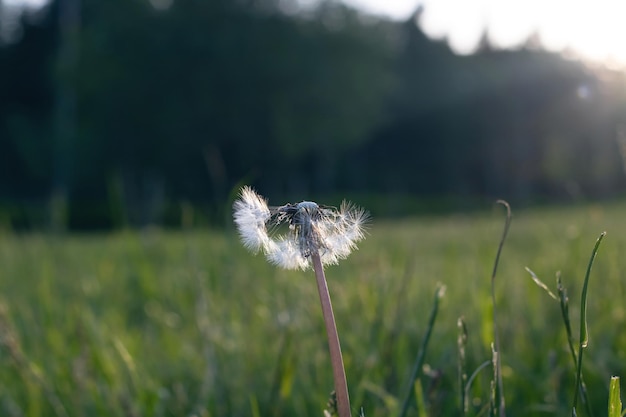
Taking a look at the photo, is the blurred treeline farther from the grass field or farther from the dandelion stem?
the dandelion stem

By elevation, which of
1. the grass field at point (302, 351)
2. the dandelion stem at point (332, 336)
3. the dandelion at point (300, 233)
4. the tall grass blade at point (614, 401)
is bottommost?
the grass field at point (302, 351)

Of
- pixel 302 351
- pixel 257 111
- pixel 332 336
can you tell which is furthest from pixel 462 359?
pixel 257 111

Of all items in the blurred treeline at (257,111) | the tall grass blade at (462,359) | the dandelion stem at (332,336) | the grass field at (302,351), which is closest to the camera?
the dandelion stem at (332,336)

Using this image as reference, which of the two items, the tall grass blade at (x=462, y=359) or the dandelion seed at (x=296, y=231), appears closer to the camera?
the dandelion seed at (x=296, y=231)

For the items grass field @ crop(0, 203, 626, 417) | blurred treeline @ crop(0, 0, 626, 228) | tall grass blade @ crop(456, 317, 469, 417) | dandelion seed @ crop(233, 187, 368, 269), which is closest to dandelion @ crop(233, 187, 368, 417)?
dandelion seed @ crop(233, 187, 368, 269)

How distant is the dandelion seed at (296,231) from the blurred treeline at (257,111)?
31.0 m

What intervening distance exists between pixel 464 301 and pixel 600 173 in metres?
37.3

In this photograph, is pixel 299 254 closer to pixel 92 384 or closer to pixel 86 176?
pixel 92 384

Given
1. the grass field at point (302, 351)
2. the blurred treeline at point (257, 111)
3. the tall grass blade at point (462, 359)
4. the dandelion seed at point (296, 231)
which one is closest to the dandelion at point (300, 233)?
the dandelion seed at point (296, 231)

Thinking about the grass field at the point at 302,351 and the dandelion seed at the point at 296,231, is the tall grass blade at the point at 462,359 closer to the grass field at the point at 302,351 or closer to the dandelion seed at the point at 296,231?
the grass field at the point at 302,351

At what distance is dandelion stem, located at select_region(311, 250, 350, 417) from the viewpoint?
0.64 metres

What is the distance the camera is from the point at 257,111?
37031 mm

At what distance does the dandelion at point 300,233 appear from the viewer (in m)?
0.71

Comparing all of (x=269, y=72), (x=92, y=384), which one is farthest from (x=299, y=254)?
(x=269, y=72)
